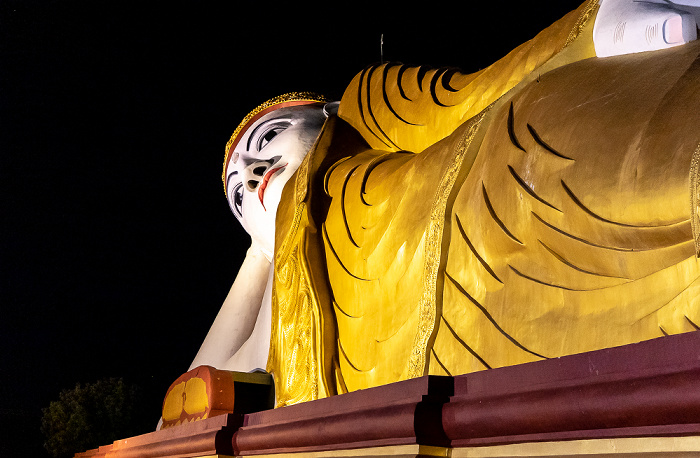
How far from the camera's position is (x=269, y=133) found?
11.3 feet

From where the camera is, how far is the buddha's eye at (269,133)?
342 cm

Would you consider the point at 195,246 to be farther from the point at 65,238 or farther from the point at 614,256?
the point at 614,256

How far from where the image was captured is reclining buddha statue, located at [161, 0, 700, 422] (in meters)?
1.32

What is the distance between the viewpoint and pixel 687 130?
1253 mm

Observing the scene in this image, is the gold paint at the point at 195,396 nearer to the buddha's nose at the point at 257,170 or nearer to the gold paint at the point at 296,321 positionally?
the gold paint at the point at 296,321

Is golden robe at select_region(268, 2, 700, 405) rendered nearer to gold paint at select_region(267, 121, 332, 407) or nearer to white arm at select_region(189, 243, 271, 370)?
gold paint at select_region(267, 121, 332, 407)

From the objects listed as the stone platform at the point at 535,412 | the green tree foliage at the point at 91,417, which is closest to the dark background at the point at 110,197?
the green tree foliage at the point at 91,417

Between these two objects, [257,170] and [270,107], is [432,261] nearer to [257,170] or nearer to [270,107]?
[257,170]

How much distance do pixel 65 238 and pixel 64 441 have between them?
1.63 meters

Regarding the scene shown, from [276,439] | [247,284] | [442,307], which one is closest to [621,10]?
[442,307]

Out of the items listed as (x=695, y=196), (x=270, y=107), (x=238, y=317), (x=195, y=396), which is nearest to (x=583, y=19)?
(x=695, y=196)

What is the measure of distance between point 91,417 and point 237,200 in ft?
7.79

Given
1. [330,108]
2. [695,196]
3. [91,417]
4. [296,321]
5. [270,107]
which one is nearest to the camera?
[695,196]

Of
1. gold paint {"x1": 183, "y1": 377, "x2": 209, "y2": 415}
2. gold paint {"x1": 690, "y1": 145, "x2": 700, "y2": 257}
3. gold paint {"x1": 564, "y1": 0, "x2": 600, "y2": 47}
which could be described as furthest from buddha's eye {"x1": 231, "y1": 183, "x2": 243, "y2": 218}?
gold paint {"x1": 690, "y1": 145, "x2": 700, "y2": 257}
